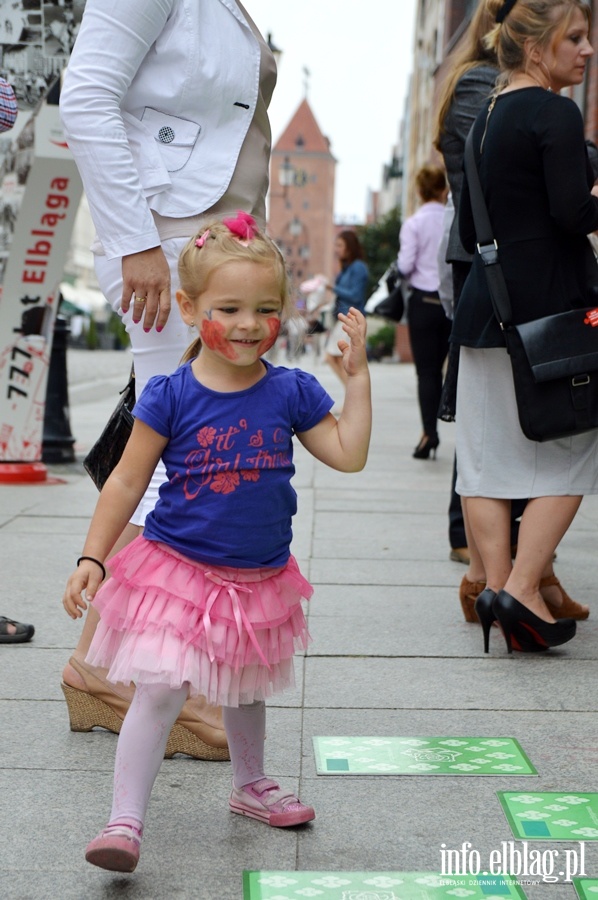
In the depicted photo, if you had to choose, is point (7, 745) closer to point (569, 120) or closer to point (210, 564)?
point (210, 564)

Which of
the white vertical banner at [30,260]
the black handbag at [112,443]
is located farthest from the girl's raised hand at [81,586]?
the white vertical banner at [30,260]

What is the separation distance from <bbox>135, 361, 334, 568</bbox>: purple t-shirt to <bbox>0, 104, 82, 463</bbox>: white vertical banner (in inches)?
188

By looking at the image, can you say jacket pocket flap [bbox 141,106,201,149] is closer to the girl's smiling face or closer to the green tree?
the girl's smiling face

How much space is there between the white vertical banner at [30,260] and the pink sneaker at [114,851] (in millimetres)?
4724

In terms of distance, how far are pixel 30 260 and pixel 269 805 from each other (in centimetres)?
525

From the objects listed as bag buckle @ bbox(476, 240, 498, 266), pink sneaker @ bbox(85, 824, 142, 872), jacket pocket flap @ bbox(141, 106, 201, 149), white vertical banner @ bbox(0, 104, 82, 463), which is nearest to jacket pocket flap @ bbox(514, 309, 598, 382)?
bag buckle @ bbox(476, 240, 498, 266)

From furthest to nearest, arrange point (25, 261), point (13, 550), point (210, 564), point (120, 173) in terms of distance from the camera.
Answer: point (25, 261), point (13, 550), point (120, 173), point (210, 564)

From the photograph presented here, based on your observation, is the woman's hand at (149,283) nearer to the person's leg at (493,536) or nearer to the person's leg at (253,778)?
the person's leg at (253,778)

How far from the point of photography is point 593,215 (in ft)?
12.9

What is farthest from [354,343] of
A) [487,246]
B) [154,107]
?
[487,246]

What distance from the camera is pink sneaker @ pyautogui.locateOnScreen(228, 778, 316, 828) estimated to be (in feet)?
8.84

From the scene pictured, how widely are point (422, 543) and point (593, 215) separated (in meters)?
2.58

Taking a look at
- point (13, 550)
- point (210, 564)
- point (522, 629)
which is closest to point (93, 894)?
point (210, 564)

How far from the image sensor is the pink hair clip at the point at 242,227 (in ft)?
8.52
